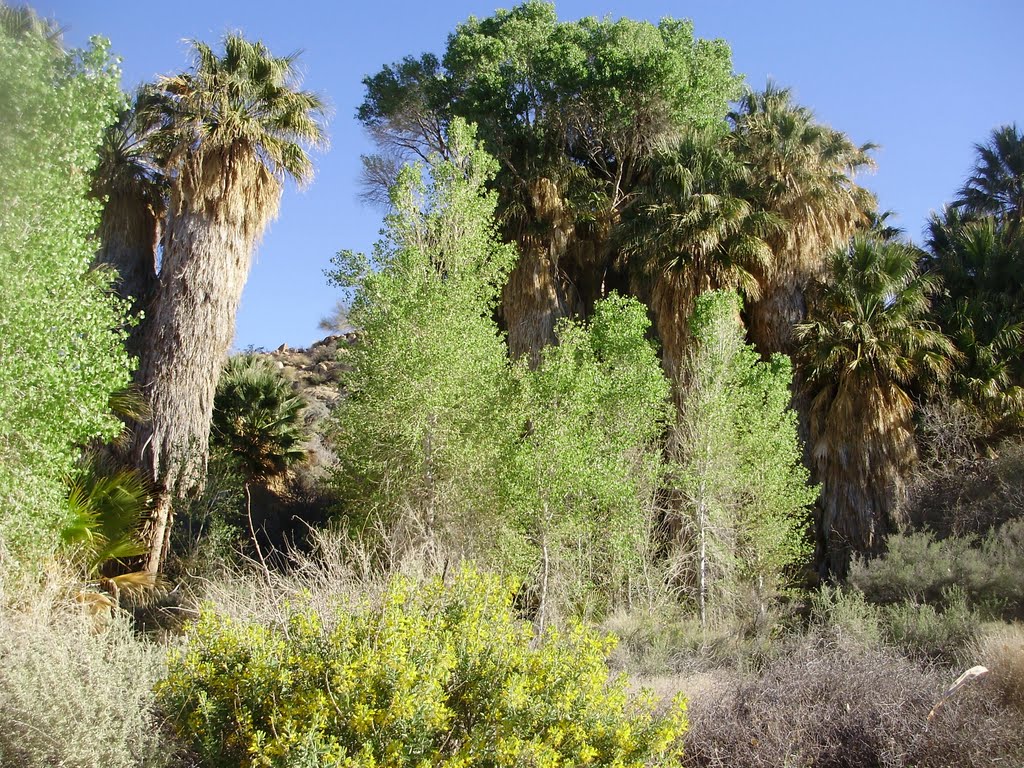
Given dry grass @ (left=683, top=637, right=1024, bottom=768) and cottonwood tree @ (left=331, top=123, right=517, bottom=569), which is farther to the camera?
cottonwood tree @ (left=331, top=123, right=517, bottom=569)

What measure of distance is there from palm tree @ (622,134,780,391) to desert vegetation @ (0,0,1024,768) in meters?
0.09

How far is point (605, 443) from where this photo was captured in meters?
13.0

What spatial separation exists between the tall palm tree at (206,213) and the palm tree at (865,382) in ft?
36.4

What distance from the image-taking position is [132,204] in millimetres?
15398

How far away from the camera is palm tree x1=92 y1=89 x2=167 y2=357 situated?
14.8 metres

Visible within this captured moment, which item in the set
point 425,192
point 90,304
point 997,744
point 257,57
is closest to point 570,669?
point 997,744

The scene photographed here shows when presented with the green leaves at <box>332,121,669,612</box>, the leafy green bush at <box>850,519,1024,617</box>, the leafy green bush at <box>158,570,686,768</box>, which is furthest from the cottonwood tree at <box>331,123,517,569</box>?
the leafy green bush at <box>850,519,1024,617</box>

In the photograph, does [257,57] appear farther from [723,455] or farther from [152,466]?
[723,455]

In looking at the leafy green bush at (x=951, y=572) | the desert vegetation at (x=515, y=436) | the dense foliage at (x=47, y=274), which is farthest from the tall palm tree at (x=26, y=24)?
the leafy green bush at (x=951, y=572)

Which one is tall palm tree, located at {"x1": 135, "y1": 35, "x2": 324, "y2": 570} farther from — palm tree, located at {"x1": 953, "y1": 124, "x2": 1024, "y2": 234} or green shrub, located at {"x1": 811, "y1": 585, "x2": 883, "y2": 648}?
palm tree, located at {"x1": 953, "y1": 124, "x2": 1024, "y2": 234}

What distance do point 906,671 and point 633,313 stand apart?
793cm

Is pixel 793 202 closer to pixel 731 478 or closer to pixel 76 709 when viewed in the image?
pixel 731 478

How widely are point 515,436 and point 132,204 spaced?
8782 mm

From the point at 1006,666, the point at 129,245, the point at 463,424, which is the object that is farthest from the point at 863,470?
the point at 129,245
